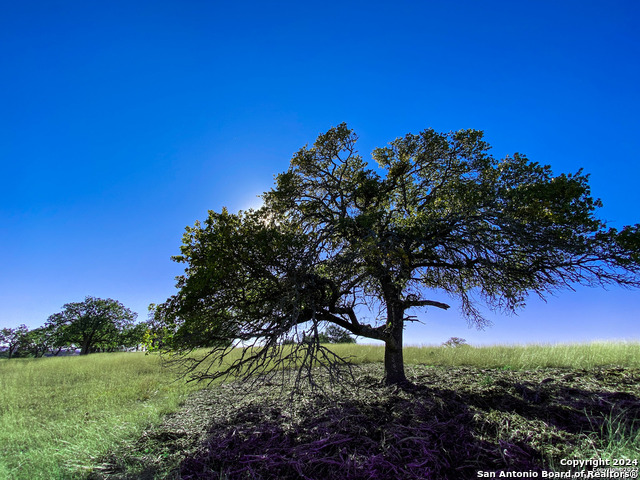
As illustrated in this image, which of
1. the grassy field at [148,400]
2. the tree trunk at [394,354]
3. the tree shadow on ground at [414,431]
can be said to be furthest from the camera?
the tree trunk at [394,354]

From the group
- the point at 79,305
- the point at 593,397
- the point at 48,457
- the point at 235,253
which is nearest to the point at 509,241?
the point at 593,397

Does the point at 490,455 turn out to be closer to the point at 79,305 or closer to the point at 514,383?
the point at 514,383

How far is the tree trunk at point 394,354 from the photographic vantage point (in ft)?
31.6

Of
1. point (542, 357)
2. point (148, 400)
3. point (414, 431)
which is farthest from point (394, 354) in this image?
point (148, 400)

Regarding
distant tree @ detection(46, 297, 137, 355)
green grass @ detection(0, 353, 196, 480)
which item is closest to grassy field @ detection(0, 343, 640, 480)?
green grass @ detection(0, 353, 196, 480)

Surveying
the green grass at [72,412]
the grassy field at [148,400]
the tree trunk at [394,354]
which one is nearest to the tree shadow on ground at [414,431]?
the grassy field at [148,400]

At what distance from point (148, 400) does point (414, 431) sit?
10.8m

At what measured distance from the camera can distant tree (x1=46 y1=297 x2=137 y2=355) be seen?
145 feet

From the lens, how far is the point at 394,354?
388 inches

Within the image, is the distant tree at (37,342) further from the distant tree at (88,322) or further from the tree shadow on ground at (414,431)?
the tree shadow on ground at (414,431)

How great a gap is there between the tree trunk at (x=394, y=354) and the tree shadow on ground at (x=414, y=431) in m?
0.86

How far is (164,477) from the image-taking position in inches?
205

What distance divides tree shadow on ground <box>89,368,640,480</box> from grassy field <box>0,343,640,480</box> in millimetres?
114

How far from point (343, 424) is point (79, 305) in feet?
178
